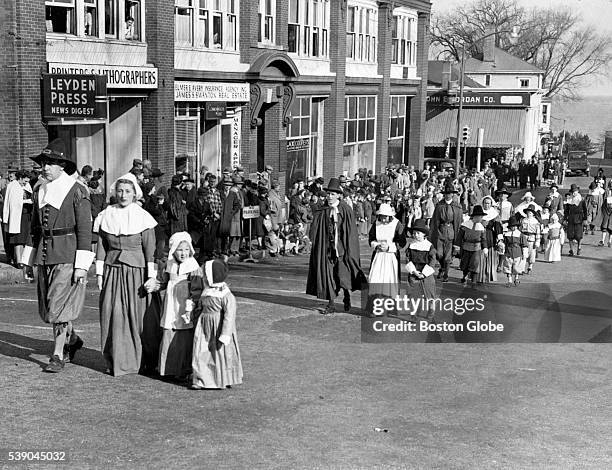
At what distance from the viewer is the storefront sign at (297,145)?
32062mm

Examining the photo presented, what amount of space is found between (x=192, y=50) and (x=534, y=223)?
994 centimetres

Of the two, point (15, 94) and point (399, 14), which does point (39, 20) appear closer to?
point (15, 94)

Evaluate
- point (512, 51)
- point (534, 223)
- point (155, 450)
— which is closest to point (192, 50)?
point (534, 223)

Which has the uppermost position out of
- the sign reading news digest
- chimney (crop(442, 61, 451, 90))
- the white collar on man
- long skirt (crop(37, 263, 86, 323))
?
chimney (crop(442, 61, 451, 90))

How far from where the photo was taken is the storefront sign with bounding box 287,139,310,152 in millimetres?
32062

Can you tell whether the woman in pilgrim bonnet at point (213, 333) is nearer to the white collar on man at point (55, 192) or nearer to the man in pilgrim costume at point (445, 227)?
the white collar on man at point (55, 192)

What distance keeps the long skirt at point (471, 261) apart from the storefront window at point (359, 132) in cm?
1855

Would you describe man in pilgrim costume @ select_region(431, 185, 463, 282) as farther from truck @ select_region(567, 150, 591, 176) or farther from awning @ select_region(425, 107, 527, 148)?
truck @ select_region(567, 150, 591, 176)

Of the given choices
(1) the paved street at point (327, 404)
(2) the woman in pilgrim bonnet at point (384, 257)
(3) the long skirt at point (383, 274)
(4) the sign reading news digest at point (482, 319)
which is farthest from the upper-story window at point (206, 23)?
(1) the paved street at point (327, 404)

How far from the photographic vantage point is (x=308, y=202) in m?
24.0

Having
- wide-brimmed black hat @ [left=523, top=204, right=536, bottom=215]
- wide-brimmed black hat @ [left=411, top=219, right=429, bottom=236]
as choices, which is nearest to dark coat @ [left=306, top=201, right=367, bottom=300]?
wide-brimmed black hat @ [left=411, top=219, right=429, bottom=236]

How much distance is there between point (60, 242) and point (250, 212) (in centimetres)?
1104

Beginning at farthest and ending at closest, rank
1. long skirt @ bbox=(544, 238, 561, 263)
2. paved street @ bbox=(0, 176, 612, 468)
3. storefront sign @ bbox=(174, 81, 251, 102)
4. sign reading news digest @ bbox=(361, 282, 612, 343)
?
storefront sign @ bbox=(174, 81, 251, 102) < long skirt @ bbox=(544, 238, 561, 263) < sign reading news digest @ bbox=(361, 282, 612, 343) < paved street @ bbox=(0, 176, 612, 468)

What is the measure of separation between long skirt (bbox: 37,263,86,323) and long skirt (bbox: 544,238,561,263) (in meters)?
17.3
